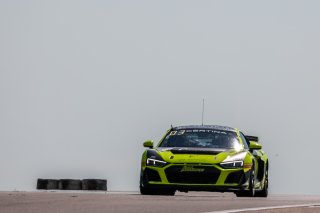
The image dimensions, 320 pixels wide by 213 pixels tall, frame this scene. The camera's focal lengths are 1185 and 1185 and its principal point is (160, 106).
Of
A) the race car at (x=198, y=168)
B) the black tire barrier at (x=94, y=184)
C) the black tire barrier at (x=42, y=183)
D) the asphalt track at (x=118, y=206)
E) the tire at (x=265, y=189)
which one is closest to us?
the asphalt track at (x=118, y=206)

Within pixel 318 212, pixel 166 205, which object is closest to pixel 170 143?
pixel 166 205

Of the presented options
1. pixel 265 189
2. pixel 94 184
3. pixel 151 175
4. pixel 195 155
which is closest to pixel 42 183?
pixel 94 184

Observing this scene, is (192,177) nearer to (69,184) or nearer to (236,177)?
(236,177)

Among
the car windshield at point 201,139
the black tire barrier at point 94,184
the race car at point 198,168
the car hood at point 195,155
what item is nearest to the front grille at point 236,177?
the race car at point 198,168

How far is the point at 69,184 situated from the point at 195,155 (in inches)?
285

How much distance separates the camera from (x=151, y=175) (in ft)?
68.4

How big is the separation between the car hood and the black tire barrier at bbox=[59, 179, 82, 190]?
6.54 metres

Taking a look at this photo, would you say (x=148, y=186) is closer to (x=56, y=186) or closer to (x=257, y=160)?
(x=257, y=160)

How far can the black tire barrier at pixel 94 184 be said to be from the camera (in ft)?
90.5

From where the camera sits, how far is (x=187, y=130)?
22.4 m

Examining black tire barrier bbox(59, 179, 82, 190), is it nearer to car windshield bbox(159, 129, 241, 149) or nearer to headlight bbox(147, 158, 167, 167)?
car windshield bbox(159, 129, 241, 149)

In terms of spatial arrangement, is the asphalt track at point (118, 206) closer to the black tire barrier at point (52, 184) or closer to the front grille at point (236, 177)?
the front grille at point (236, 177)

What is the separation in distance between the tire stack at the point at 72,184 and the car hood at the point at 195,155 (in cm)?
650

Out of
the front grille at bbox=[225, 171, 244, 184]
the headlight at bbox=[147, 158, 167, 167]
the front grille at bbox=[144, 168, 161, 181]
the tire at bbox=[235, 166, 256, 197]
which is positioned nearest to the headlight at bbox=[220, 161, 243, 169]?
the front grille at bbox=[225, 171, 244, 184]
